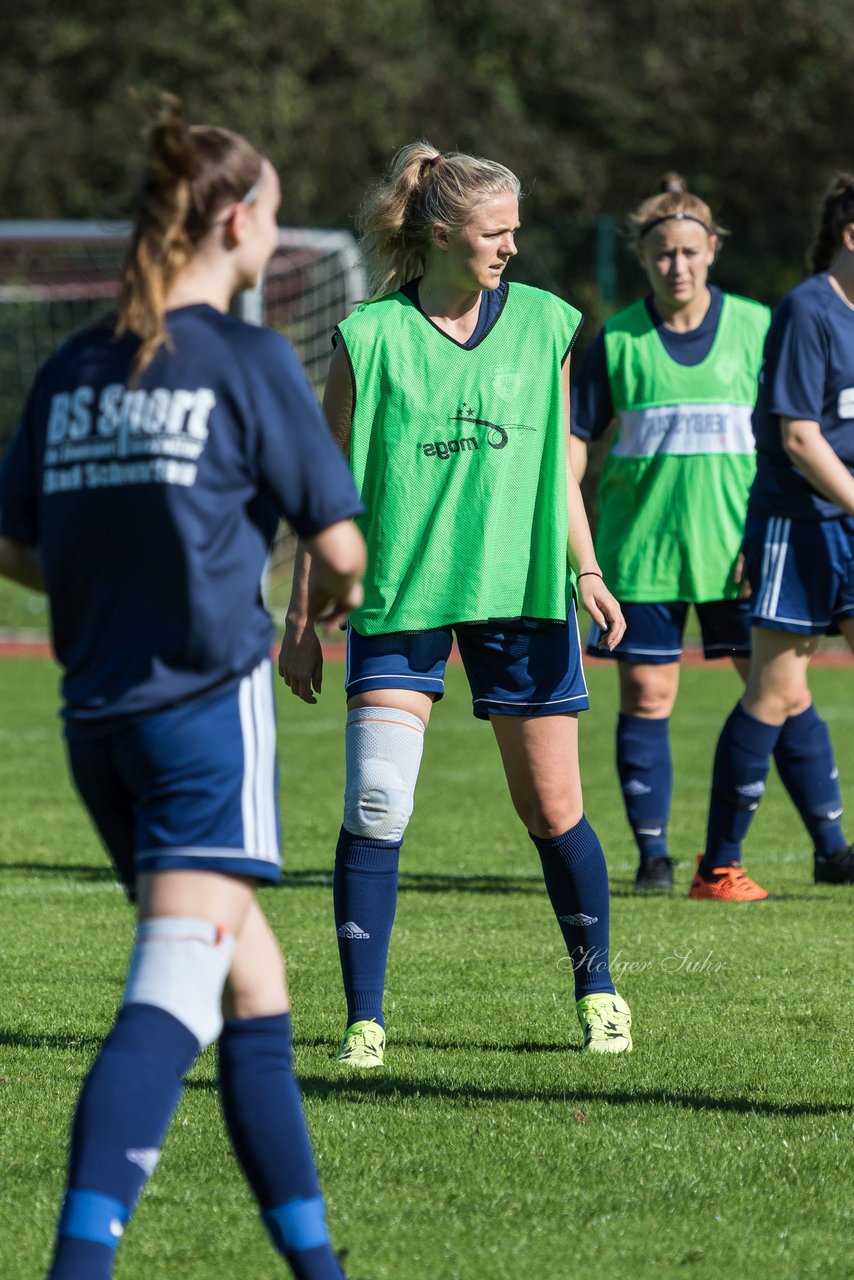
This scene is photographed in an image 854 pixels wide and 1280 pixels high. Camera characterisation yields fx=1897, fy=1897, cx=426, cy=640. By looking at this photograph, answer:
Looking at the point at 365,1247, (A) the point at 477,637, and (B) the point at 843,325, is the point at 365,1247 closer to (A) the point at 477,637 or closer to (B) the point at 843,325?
(A) the point at 477,637

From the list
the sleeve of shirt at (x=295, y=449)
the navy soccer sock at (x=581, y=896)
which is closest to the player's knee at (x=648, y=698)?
the navy soccer sock at (x=581, y=896)

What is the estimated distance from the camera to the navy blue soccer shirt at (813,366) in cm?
577

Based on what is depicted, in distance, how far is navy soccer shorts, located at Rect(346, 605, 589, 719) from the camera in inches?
177

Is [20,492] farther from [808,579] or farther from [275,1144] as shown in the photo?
[808,579]

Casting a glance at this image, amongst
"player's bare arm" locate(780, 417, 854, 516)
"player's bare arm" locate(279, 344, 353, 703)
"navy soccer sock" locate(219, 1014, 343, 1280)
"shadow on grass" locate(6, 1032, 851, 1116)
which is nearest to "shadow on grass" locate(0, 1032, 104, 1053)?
"shadow on grass" locate(6, 1032, 851, 1116)

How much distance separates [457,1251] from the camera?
3.23 meters

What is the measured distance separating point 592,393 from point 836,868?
2.03 metres

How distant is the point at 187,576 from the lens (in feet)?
9.00

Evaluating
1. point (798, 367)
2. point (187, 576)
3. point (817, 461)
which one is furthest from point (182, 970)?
point (798, 367)

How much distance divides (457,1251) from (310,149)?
2671 cm

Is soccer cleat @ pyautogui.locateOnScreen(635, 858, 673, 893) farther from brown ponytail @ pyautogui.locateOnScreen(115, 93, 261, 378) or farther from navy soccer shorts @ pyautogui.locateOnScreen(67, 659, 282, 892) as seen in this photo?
brown ponytail @ pyautogui.locateOnScreen(115, 93, 261, 378)

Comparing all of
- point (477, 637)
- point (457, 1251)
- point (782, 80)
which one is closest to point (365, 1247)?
point (457, 1251)

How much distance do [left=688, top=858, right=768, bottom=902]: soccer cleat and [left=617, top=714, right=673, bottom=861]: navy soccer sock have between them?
0.35 m

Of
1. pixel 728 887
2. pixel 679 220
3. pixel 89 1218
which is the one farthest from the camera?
pixel 679 220
